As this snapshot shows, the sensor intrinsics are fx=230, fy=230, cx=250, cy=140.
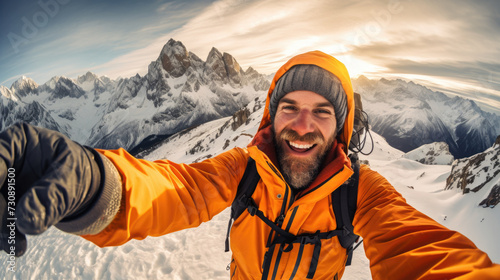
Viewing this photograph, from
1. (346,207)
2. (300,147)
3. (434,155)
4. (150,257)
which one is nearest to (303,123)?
(300,147)

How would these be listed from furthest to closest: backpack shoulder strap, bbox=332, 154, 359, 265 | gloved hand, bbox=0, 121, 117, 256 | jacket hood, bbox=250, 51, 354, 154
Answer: jacket hood, bbox=250, 51, 354, 154
backpack shoulder strap, bbox=332, 154, 359, 265
gloved hand, bbox=0, 121, 117, 256

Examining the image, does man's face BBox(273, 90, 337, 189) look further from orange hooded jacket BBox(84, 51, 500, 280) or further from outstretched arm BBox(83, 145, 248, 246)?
outstretched arm BBox(83, 145, 248, 246)

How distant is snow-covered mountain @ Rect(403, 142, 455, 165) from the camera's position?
53.5m

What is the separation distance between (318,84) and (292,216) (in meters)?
1.78

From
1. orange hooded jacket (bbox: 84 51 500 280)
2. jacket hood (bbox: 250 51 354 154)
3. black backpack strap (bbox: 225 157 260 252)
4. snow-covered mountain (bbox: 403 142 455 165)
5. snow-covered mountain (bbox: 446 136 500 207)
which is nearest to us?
orange hooded jacket (bbox: 84 51 500 280)

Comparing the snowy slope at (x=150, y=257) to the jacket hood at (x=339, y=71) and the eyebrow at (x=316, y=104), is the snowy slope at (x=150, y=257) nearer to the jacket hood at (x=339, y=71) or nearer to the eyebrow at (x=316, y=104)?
the jacket hood at (x=339, y=71)

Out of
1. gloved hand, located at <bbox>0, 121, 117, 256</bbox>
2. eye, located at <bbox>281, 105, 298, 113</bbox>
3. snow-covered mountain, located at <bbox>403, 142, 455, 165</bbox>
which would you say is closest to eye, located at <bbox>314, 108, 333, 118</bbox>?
eye, located at <bbox>281, 105, 298, 113</bbox>

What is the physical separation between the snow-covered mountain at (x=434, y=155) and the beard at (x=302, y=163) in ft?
206

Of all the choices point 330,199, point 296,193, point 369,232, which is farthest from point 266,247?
point 369,232

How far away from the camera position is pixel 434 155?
56.5 meters

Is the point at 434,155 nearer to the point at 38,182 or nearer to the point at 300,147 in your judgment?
the point at 300,147

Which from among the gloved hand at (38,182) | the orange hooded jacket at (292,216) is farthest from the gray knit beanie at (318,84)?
the gloved hand at (38,182)

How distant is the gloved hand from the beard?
6.63 ft

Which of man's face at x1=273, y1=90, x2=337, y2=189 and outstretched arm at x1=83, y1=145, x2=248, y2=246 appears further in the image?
man's face at x1=273, y1=90, x2=337, y2=189
